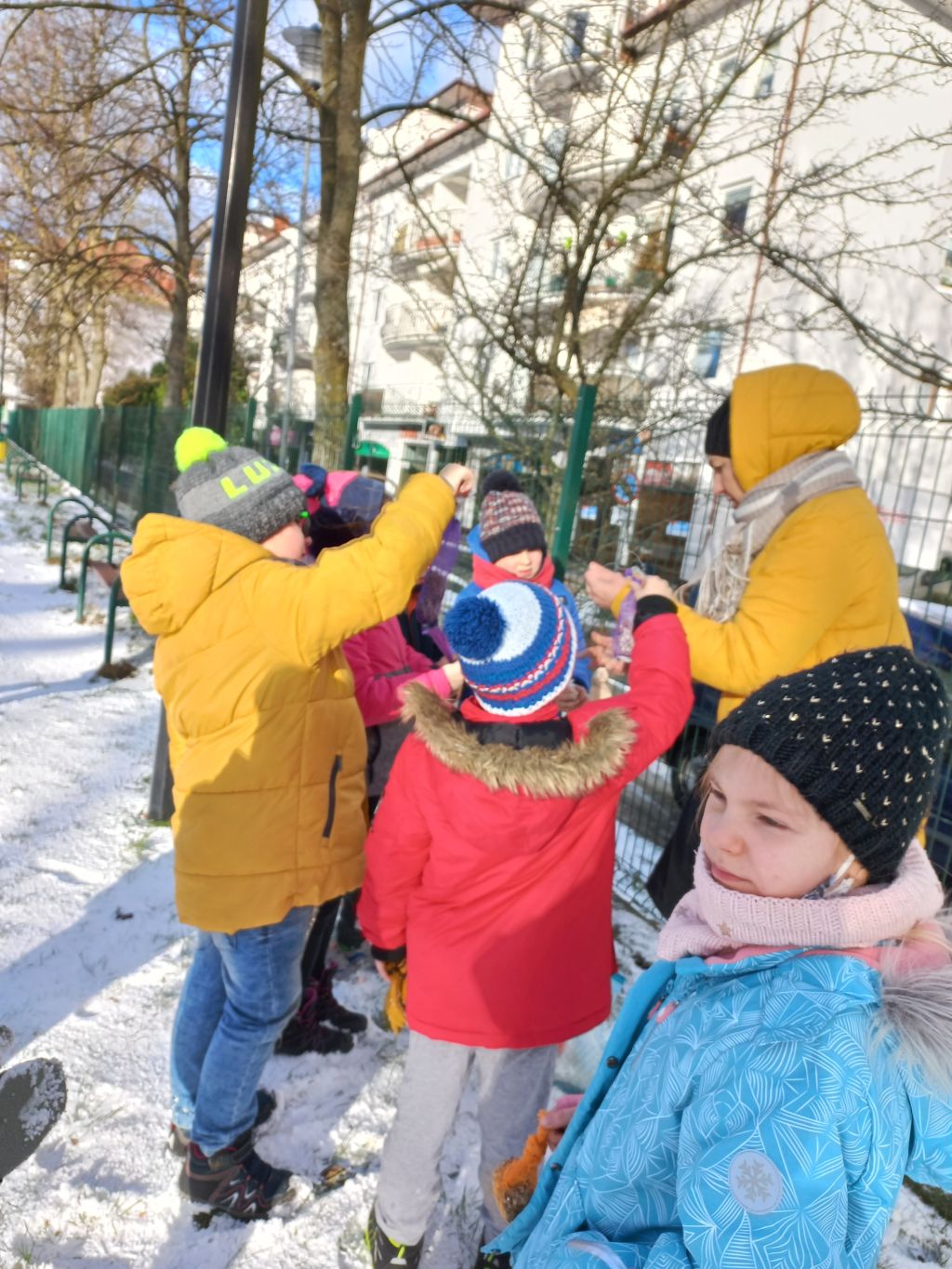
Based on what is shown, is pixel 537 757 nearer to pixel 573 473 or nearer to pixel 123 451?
pixel 573 473

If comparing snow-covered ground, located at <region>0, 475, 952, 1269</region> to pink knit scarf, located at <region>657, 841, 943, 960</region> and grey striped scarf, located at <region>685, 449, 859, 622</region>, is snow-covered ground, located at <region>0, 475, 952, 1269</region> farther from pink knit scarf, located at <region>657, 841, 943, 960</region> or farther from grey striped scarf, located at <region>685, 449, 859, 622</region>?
grey striped scarf, located at <region>685, 449, 859, 622</region>

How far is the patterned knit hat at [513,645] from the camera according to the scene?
166 centimetres

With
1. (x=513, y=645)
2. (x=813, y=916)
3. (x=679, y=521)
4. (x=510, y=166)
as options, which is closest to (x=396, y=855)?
(x=513, y=645)

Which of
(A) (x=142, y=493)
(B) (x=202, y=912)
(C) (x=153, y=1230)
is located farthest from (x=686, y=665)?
(A) (x=142, y=493)

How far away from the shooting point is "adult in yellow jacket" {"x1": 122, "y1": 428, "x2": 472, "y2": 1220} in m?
1.90

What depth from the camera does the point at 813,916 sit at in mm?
995

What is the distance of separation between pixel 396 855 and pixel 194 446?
1.21 m

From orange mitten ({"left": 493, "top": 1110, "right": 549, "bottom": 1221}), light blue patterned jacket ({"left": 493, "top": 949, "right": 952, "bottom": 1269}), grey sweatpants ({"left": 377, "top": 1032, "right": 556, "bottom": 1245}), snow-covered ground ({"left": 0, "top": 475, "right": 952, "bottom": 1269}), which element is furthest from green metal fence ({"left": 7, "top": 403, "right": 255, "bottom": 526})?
light blue patterned jacket ({"left": 493, "top": 949, "right": 952, "bottom": 1269})

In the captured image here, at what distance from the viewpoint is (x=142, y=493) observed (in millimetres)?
11352

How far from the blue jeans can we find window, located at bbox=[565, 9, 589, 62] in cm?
604

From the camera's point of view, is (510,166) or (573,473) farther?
(510,166)

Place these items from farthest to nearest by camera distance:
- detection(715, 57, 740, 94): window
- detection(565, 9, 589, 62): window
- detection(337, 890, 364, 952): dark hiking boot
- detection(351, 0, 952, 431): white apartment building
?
detection(565, 9, 589, 62): window → detection(715, 57, 740, 94): window → detection(351, 0, 952, 431): white apartment building → detection(337, 890, 364, 952): dark hiking boot

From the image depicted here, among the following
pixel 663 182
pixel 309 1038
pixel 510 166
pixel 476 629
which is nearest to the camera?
pixel 476 629

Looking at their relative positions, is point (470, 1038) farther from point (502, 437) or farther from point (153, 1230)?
point (502, 437)
